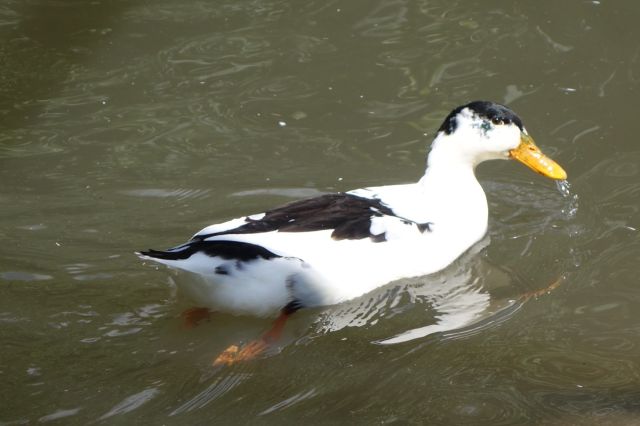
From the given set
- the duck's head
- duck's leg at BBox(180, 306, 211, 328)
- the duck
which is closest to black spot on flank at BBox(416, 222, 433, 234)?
the duck

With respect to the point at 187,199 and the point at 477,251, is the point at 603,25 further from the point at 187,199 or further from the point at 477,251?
the point at 187,199

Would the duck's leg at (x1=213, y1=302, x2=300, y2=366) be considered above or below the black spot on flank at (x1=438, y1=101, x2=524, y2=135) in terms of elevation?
below

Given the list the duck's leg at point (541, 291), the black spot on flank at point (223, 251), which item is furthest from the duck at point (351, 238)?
the duck's leg at point (541, 291)

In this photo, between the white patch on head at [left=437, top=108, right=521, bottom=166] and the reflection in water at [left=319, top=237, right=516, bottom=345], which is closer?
the reflection in water at [left=319, top=237, right=516, bottom=345]

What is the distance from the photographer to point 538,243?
5.93 m

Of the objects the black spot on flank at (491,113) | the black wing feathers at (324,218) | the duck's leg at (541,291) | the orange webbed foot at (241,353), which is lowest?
the duck's leg at (541,291)

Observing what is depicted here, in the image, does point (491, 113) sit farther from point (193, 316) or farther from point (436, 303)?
point (193, 316)

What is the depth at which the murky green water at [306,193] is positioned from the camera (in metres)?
4.64

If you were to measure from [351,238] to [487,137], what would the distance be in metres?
1.18

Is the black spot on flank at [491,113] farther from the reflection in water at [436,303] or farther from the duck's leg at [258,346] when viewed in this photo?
the duck's leg at [258,346]

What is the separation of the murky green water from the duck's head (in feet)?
1.28

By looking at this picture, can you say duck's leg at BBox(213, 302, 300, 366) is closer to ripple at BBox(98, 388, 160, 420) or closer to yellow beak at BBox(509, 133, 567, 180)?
ripple at BBox(98, 388, 160, 420)

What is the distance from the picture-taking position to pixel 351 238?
527 cm

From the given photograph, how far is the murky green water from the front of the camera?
4.64 m
